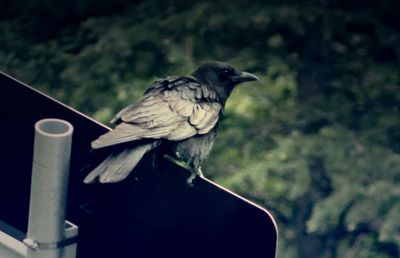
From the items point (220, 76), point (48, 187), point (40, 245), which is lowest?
point (220, 76)

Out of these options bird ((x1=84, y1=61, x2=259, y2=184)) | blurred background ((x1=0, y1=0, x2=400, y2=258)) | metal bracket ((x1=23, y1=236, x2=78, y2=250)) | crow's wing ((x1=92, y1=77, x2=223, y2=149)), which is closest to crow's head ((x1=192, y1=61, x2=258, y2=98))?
bird ((x1=84, y1=61, x2=259, y2=184))

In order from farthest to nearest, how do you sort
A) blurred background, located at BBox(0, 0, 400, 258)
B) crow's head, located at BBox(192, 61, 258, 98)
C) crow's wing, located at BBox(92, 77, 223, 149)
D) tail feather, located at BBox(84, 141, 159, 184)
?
blurred background, located at BBox(0, 0, 400, 258), crow's head, located at BBox(192, 61, 258, 98), crow's wing, located at BBox(92, 77, 223, 149), tail feather, located at BBox(84, 141, 159, 184)

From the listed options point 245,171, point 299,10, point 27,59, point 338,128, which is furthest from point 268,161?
point 27,59

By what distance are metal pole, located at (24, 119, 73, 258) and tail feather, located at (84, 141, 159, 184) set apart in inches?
6.1

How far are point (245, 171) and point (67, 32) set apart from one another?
200cm

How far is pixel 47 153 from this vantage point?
135 cm

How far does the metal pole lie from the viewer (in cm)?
135

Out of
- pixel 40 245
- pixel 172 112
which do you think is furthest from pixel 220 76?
pixel 40 245

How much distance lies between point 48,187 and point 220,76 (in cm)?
210

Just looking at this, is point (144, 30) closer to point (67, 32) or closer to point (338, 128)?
point (67, 32)

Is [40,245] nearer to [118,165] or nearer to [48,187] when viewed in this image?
[48,187]

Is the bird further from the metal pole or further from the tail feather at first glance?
the metal pole

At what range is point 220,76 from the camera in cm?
342

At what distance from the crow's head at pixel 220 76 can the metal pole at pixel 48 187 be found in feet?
6.51
